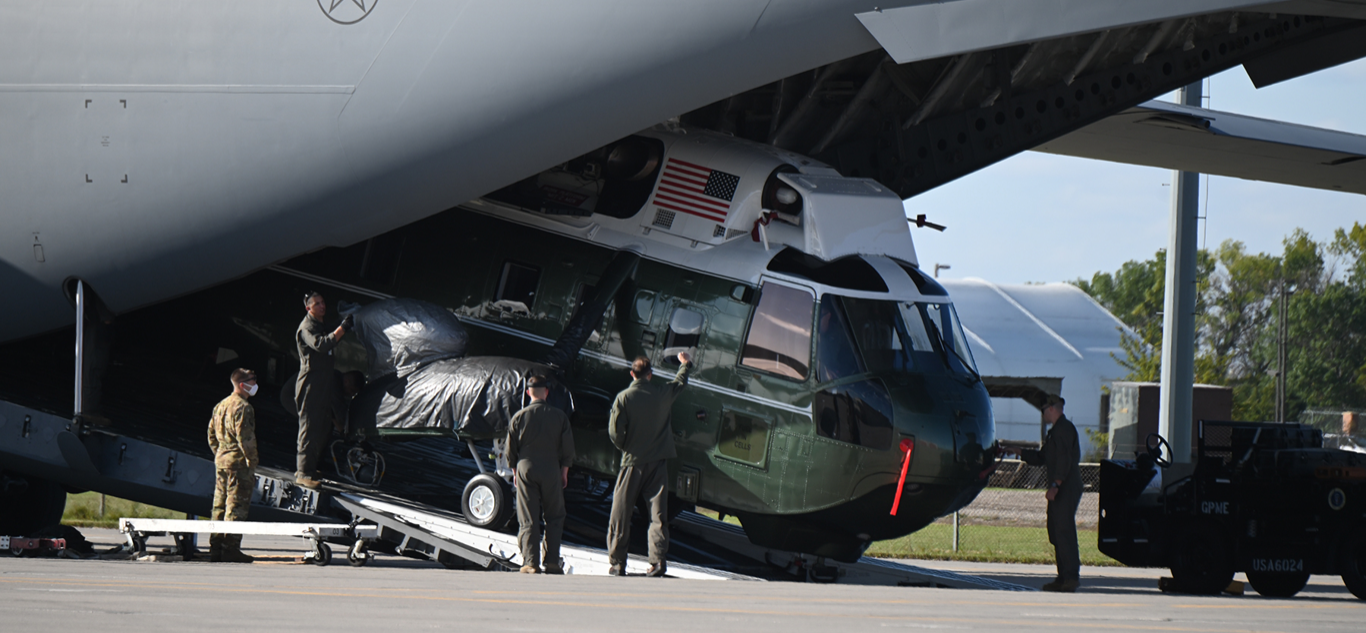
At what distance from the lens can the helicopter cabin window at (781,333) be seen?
A: 12234 millimetres

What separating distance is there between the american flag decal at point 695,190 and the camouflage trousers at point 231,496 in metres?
4.88

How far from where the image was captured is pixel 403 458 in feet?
50.2

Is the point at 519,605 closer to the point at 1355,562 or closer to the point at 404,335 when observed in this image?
the point at 404,335

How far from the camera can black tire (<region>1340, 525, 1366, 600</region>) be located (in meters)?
13.2

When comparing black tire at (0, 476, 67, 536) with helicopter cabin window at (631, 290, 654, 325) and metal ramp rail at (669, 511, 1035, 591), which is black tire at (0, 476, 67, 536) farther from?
metal ramp rail at (669, 511, 1035, 591)

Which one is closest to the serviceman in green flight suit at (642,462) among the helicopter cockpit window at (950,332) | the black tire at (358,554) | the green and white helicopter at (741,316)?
the green and white helicopter at (741,316)

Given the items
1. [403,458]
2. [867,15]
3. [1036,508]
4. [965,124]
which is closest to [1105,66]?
[965,124]

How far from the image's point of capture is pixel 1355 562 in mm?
13266

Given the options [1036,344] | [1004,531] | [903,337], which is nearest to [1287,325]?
[1036,344]

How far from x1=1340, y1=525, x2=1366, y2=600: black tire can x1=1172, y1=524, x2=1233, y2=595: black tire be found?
3.87 feet

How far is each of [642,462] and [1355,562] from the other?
25.1ft

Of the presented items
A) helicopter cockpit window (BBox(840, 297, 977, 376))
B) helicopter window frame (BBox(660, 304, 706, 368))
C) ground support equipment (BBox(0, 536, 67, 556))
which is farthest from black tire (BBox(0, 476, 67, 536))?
helicopter cockpit window (BBox(840, 297, 977, 376))

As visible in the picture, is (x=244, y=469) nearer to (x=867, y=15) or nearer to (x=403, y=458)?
(x=403, y=458)

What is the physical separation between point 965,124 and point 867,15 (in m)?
3.90
